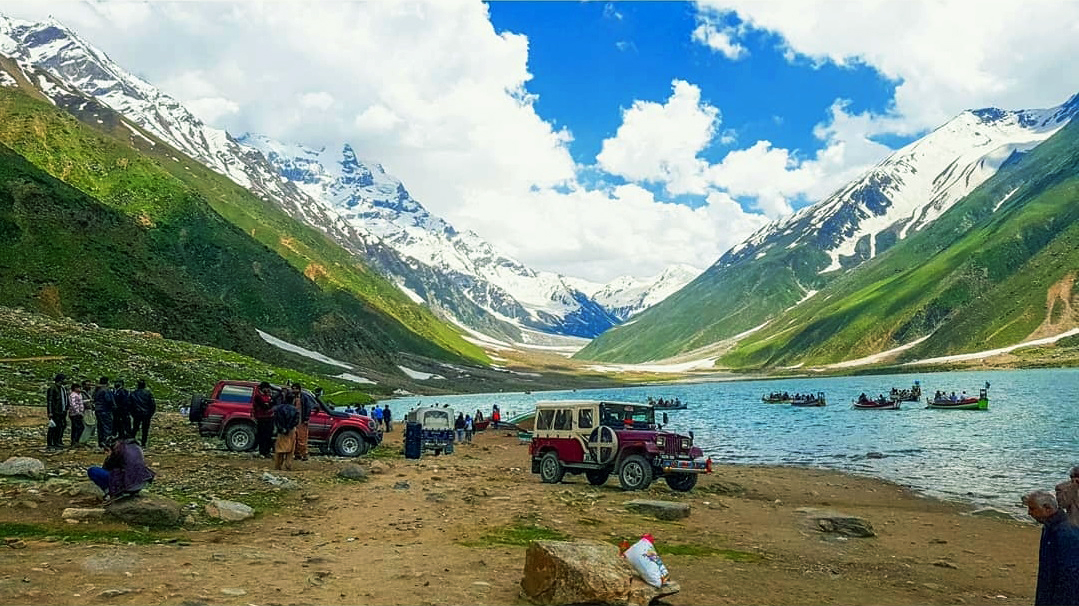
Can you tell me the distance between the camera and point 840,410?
4055 inches

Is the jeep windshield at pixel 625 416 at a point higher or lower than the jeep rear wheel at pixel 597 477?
higher

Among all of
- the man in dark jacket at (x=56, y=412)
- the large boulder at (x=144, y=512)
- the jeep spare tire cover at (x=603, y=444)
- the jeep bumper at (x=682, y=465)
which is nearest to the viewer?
the large boulder at (x=144, y=512)

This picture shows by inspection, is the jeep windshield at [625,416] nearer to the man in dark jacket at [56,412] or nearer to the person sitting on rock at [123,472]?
the person sitting on rock at [123,472]

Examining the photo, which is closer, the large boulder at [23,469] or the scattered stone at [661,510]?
the large boulder at [23,469]

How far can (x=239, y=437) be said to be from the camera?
29891 mm

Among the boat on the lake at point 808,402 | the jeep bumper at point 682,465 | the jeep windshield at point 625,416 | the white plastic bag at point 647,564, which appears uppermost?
the jeep windshield at point 625,416

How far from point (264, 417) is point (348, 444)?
6123 mm

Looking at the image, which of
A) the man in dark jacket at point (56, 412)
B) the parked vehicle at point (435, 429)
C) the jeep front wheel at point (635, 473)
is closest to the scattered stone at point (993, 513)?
the jeep front wheel at point (635, 473)

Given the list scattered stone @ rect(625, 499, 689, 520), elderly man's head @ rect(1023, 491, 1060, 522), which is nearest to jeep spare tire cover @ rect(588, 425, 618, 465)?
scattered stone @ rect(625, 499, 689, 520)

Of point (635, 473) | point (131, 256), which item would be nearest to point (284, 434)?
point (635, 473)

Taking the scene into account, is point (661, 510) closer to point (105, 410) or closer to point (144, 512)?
point (144, 512)

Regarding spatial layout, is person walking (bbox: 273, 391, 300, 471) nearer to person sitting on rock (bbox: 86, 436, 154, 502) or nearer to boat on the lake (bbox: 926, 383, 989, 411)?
person sitting on rock (bbox: 86, 436, 154, 502)

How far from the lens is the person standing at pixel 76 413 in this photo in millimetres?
26406

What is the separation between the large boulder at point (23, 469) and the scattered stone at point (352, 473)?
28.7ft
